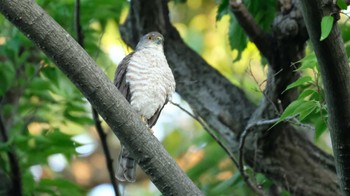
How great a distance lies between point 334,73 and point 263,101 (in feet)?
4.74

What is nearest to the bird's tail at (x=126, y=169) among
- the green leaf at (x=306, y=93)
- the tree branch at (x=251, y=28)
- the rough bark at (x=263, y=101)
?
the rough bark at (x=263, y=101)

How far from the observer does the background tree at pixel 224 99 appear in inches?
177

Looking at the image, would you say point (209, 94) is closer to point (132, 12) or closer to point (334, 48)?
point (132, 12)

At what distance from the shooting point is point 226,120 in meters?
5.06

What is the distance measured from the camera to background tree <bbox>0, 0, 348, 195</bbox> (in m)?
4.50

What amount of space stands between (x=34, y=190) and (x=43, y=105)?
975 millimetres

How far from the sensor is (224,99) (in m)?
5.16

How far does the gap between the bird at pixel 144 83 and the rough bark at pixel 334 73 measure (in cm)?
174

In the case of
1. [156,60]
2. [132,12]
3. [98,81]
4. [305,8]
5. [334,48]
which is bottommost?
[334,48]

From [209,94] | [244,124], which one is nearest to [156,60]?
[209,94]

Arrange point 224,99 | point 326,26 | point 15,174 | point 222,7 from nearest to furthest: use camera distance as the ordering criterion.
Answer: point 326,26 → point 222,7 → point 224,99 → point 15,174

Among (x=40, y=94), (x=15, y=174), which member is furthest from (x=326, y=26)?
(x=40, y=94)

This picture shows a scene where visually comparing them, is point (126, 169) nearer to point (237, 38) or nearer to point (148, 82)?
point (148, 82)

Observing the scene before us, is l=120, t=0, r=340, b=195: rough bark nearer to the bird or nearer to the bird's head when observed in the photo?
the bird's head
